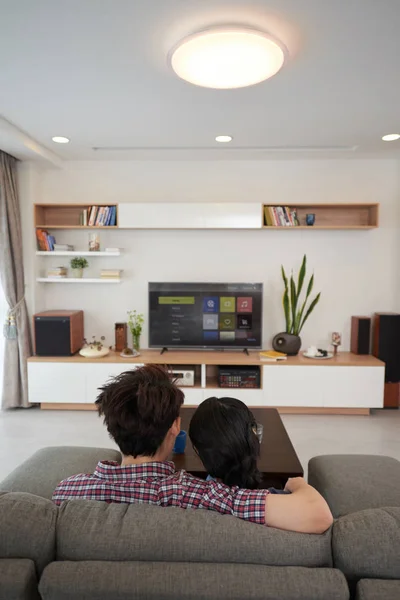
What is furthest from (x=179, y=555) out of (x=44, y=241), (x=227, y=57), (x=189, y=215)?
(x=44, y=241)

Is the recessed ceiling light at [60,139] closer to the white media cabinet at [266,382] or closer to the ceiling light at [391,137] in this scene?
the white media cabinet at [266,382]

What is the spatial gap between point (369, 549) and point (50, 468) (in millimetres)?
1664

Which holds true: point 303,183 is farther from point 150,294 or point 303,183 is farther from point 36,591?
point 36,591

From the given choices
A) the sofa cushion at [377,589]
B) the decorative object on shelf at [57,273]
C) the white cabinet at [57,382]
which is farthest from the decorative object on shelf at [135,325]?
the sofa cushion at [377,589]

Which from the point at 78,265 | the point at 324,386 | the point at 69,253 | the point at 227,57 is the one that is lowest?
the point at 324,386

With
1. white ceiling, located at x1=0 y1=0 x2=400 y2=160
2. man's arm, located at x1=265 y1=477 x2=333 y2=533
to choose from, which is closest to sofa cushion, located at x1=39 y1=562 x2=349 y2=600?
man's arm, located at x1=265 y1=477 x2=333 y2=533

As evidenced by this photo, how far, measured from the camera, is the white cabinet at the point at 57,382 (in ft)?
13.4

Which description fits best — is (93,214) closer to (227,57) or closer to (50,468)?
(227,57)

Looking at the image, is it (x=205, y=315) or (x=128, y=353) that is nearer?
(x=128, y=353)

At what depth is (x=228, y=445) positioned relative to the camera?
1.34 m

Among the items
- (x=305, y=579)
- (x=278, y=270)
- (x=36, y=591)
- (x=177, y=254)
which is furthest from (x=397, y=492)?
(x=177, y=254)

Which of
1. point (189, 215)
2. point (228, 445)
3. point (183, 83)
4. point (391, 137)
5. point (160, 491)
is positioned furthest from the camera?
point (189, 215)

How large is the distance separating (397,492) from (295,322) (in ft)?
7.88

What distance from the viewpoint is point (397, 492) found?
76.9 inches
